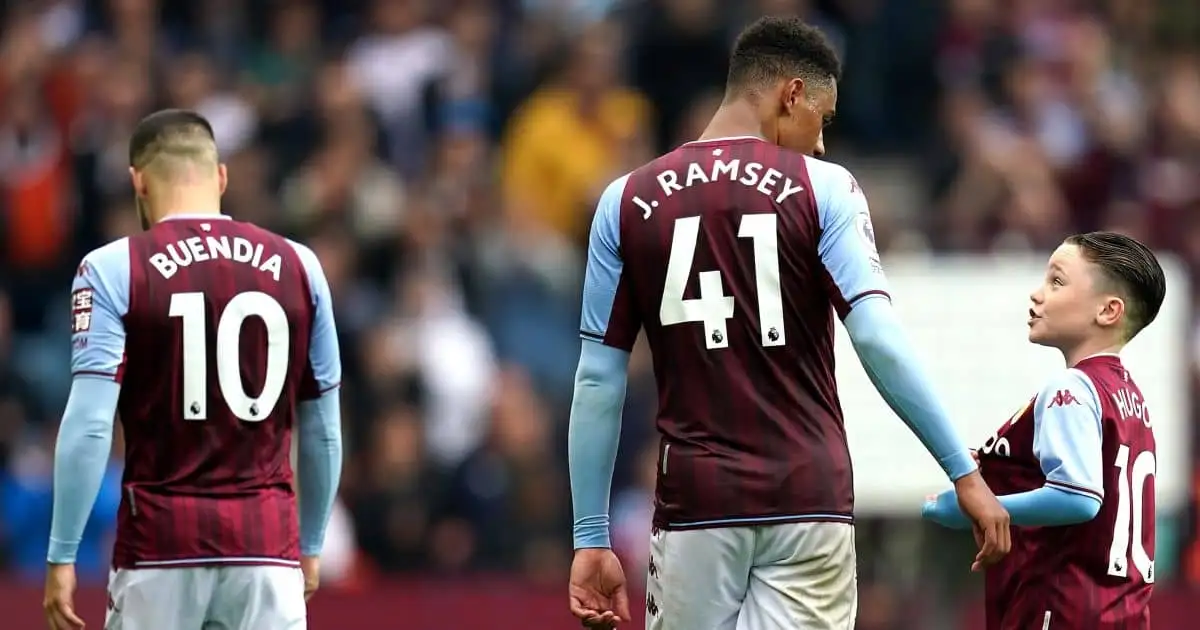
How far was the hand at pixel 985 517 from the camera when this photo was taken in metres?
5.68

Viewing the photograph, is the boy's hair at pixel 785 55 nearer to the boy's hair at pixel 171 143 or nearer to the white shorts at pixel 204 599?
the boy's hair at pixel 171 143

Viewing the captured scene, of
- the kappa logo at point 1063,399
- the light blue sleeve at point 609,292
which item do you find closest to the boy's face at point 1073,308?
the kappa logo at point 1063,399

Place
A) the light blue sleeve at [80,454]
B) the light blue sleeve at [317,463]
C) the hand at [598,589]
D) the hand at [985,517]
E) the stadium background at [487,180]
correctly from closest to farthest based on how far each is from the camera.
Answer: the hand at [985,517]
the hand at [598,589]
the light blue sleeve at [80,454]
the light blue sleeve at [317,463]
the stadium background at [487,180]

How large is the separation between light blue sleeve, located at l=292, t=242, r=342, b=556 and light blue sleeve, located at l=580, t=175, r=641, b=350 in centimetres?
108

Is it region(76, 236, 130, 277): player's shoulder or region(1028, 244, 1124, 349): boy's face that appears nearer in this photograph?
→ region(1028, 244, 1124, 349): boy's face

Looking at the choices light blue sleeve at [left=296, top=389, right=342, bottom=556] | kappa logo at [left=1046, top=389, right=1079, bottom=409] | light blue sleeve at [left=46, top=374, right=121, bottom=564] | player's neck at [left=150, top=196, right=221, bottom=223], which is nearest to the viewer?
kappa logo at [left=1046, top=389, right=1079, bottom=409]

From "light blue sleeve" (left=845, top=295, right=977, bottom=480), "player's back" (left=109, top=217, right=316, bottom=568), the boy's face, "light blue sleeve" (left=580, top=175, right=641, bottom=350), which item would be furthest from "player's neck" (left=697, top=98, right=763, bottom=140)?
"player's back" (left=109, top=217, right=316, bottom=568)

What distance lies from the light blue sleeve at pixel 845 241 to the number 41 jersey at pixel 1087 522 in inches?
26.7

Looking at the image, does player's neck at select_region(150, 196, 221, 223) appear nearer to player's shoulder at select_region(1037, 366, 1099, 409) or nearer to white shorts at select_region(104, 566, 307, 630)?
white shorts at select_region(104, 566, 307, 630)

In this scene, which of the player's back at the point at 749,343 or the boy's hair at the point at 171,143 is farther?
the boy's hair at the point at 171,143

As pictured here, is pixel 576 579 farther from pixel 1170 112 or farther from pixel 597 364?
pixel 1170 112

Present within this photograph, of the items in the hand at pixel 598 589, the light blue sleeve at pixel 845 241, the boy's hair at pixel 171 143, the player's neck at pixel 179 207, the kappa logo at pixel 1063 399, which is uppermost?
the boy's hair at pixel 171 143

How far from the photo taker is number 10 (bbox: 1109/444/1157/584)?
6.02 meters

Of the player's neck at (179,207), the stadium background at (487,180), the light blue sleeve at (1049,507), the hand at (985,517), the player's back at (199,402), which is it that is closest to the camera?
the hand at (985,517)
